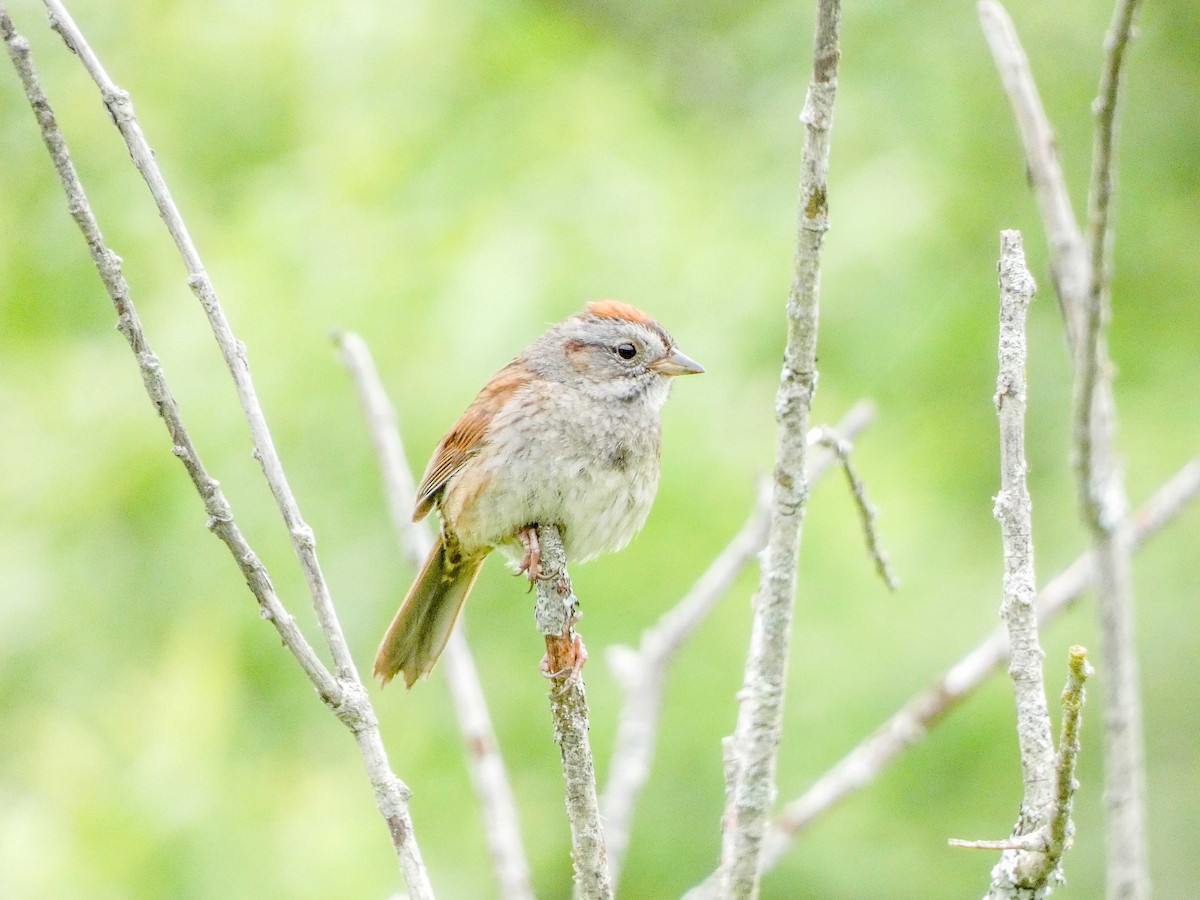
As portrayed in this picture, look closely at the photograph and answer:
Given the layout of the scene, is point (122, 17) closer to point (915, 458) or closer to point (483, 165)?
point (483, 165)

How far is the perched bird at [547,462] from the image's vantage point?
3387mm

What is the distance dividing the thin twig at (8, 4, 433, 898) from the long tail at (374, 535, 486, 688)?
1622 millimetres

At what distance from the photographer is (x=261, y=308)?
3.97m

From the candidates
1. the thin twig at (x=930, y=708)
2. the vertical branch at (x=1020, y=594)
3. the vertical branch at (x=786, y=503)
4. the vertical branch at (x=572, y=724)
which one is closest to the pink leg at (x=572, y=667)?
the vertical branch at (x=572, y=724)

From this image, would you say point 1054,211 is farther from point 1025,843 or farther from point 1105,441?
point 1025,843

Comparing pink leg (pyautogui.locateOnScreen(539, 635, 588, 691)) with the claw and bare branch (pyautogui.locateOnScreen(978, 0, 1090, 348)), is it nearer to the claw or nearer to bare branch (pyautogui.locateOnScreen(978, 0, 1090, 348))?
the claw

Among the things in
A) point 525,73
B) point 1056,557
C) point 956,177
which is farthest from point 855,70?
point 1056,557

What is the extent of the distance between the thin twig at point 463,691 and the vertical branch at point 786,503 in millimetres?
862

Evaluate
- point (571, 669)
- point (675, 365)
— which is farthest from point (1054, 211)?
point (675, 365)

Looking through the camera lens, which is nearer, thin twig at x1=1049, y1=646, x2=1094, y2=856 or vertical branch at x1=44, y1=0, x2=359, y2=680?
thin twig at x1=1049, y1=646, x2=1094, y2=856

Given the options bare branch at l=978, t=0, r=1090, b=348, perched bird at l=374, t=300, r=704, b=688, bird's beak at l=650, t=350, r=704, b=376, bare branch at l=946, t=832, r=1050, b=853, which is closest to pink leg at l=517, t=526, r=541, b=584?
perched bird at l=374, t=300, r=704, b=688

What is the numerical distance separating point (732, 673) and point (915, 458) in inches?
37.6

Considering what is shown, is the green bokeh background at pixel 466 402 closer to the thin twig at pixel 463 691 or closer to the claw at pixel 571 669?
the thin twig at pixel 463 691

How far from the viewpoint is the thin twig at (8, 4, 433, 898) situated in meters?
1.84
